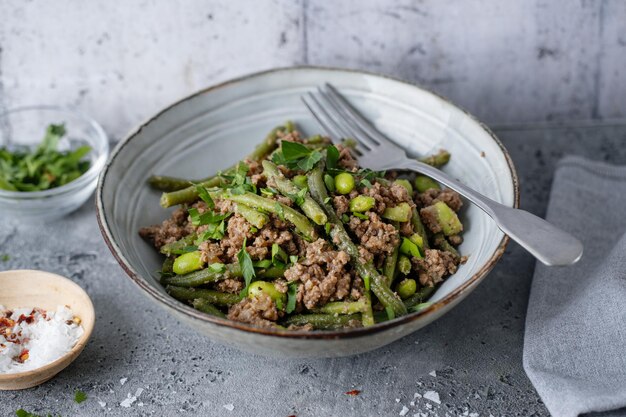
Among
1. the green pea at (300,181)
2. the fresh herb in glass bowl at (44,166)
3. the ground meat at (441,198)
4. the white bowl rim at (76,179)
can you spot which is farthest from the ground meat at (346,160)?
the fresh herb in glass bowl at (44,166)

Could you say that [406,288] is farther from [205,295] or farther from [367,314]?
[205,295]

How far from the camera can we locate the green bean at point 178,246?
10.2ft

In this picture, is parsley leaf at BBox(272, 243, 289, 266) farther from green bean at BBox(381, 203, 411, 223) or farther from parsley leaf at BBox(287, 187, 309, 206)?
green bean at BBox(381, 203, 411, 223)

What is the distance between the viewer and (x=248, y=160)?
3.39 metres

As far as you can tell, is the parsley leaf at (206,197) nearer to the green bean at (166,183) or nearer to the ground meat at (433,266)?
the green bean at (166,183)

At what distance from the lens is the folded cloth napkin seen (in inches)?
105

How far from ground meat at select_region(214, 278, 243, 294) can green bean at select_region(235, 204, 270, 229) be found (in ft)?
0.86

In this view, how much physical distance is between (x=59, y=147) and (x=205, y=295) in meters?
1.98

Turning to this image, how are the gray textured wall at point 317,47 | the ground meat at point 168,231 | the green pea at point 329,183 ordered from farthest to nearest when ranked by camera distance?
the gray textured wall at point 317,47 < the ground meat at point 168,231 < the green pea at point 329,183

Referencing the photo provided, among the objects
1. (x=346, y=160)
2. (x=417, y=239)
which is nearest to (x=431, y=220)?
(x=417, y=239)

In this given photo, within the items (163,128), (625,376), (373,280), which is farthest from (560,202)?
(163,128)

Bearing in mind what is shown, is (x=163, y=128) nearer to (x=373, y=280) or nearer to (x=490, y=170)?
(x=373, y=280)

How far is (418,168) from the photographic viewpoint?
3.30m

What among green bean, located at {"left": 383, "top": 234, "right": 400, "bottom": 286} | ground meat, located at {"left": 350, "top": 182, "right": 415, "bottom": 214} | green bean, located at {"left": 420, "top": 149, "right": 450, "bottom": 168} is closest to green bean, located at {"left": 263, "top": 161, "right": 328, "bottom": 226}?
ground meat, located at {"left": 350, "top": 182, "right": 415, "bottom": 214}
